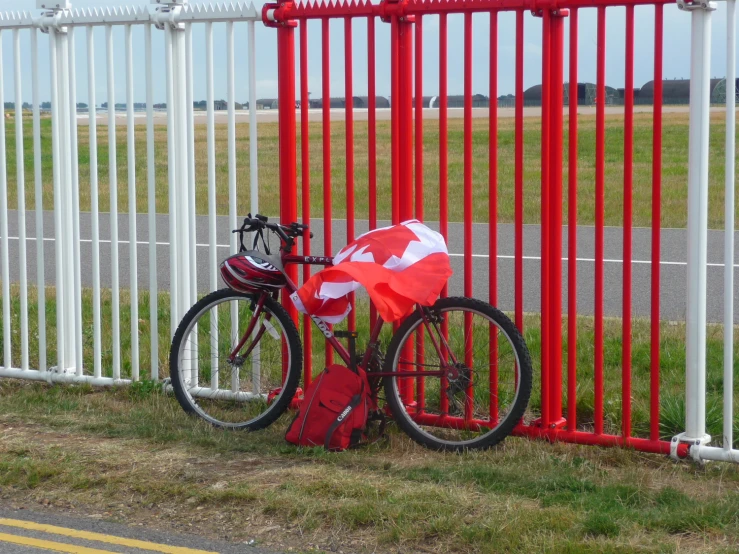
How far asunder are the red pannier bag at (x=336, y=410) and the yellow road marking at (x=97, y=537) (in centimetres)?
129

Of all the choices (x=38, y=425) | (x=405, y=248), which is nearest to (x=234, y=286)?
(x=405, y=248)

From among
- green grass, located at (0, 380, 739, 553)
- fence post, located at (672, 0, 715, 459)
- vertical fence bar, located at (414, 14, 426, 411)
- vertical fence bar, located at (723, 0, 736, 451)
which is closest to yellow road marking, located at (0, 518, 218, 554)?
green grass, located at (0, 380, 739, 553)

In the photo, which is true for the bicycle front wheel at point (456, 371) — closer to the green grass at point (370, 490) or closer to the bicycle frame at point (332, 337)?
the bicycle frame at point (332, 337)

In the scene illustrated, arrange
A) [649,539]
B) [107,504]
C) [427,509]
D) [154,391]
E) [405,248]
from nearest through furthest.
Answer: [649,539], [427,509], [107,504], [405,248], [154,391]

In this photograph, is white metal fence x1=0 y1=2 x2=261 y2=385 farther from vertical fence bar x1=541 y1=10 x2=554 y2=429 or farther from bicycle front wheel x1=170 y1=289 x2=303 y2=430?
vertical fence bar x1=541 y1=10 x2=554 y2=429

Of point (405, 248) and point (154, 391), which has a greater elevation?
point (405, 248)

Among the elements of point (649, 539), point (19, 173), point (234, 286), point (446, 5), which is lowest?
point (649, 539)

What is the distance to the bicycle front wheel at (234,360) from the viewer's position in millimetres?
6020

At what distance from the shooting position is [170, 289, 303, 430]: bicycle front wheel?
6020mm

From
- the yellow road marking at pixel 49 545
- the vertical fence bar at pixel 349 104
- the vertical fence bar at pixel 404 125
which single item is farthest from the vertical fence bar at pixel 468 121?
the yellow road marking at pixel 49 545

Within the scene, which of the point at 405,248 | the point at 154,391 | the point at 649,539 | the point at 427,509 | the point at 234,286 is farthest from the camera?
the point at 154,391

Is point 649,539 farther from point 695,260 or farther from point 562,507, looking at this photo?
point 695,260

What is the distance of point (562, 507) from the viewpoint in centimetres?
467

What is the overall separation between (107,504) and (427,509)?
4.86ft
